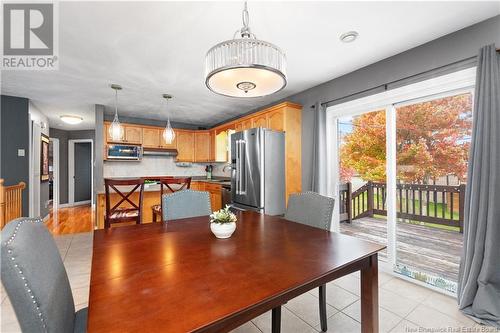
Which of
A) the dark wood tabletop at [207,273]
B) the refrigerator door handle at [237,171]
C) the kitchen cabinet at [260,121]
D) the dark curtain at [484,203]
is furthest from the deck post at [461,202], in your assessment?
the refrigerator door handle at [237,171]

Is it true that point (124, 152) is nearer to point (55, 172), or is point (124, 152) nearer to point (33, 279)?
point (55, 172)

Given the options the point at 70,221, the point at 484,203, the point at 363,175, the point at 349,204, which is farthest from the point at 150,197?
the point at 484,203

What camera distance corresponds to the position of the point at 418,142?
269 cm

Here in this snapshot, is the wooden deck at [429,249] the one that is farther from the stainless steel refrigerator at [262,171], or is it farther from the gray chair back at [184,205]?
the gray chair back at [184,205]

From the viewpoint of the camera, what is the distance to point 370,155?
3137 mm

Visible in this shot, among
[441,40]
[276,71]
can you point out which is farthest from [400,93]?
[276,71]

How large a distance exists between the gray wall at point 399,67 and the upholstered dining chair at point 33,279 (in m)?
2.99

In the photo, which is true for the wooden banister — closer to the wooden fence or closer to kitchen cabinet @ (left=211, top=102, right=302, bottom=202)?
kitchen cabinet @ (left=211, top=102, right=302, bottom=202)

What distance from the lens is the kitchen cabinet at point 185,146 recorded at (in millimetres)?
5848

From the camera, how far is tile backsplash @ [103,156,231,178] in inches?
210

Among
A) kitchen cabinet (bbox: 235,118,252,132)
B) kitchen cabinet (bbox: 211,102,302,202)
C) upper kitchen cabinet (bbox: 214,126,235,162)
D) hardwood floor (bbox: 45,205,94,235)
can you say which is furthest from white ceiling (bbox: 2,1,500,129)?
hardwood floor (bbox: 45,205,94,235)

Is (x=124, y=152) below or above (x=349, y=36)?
below

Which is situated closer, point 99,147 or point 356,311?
point 356,311

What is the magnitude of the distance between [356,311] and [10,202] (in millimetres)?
4717
